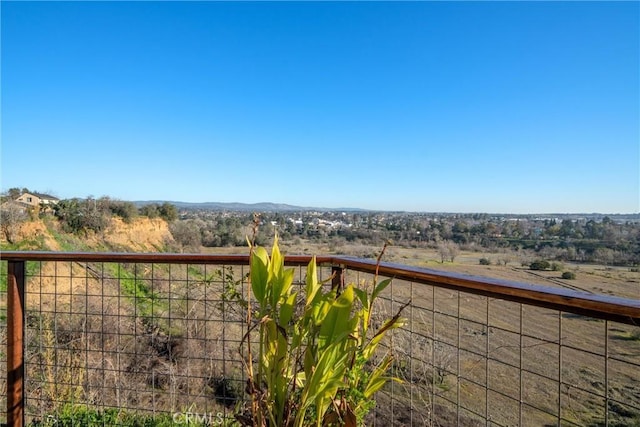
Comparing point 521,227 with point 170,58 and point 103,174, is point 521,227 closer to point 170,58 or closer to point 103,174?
point 170,58

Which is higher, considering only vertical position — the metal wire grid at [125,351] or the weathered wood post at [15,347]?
the weathered wood post at [15,347]

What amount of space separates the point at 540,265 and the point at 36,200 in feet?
50.8

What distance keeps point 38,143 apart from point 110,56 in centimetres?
289

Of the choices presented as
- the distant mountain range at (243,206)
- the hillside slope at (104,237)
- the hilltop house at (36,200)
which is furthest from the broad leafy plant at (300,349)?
the distant mountain range at (243,206)

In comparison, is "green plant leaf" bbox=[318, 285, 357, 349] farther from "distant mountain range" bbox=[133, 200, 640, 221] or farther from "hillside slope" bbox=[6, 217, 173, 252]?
"distant mountain range" bbox=[133, 200, 640, 221]

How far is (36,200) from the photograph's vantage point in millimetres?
11148

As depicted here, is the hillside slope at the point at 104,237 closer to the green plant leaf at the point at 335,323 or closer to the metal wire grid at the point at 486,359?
the metal wire grid at the point at 486,359

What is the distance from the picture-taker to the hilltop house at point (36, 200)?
1030 cm

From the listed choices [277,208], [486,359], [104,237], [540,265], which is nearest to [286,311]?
[486,359]

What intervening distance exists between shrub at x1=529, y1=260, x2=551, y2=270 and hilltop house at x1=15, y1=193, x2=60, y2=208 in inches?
584

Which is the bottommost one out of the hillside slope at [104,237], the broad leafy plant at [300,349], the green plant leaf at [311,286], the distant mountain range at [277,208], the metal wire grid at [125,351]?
the metal wire grid at [125,351]

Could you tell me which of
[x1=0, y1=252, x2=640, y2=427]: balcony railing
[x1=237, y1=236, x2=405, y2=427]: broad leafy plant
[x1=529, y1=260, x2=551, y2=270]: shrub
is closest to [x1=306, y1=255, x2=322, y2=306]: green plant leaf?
[x1=237, y1=236, x2=405, y2=427]: broad leafy plant

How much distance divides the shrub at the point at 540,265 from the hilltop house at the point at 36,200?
14.8 meters

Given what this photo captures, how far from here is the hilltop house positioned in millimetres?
10298
